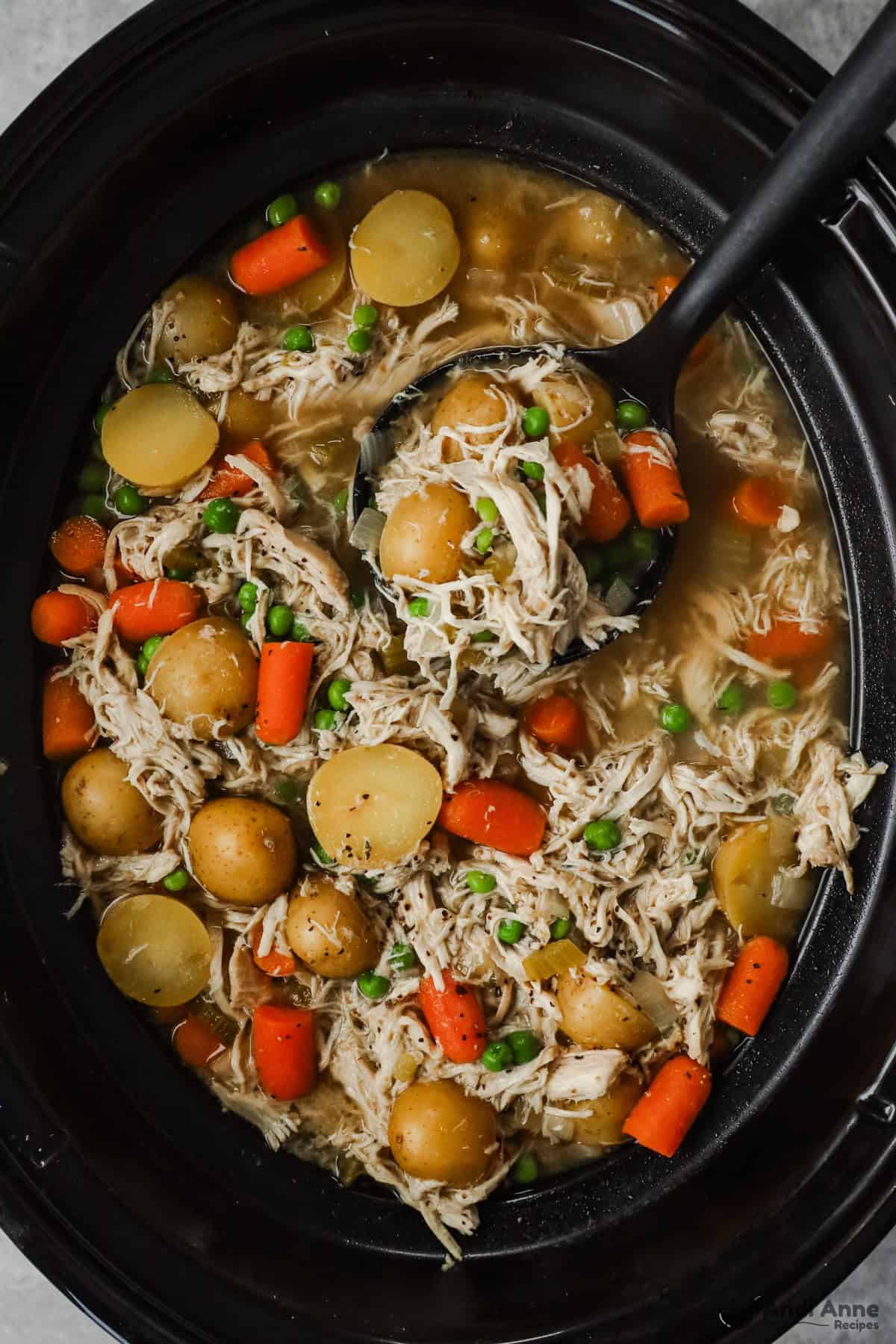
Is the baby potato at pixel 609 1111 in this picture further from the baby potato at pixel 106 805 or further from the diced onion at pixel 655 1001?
the baby potato at pixel 106 805

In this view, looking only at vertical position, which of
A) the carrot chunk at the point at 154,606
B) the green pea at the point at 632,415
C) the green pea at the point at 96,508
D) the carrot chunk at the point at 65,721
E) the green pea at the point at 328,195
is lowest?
the green pea at the point at 632,415

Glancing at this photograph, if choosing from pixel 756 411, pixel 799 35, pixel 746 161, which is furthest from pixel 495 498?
pixel 799 35

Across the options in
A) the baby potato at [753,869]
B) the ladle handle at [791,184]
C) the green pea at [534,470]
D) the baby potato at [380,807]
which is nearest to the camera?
the ladle handle at [791,184]

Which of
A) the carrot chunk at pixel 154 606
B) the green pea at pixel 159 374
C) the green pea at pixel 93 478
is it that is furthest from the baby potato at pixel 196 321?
the carrot chunk at pixel 154 606

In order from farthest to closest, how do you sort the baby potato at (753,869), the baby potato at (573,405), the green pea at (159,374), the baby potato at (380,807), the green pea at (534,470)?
the green pea at (159,374), the baby potato at (753,869), the baby potato at (380,807), the baby potato at (573,405), the green pea at (534,470)

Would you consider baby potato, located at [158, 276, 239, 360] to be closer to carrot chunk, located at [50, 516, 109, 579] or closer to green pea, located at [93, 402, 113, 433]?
green pea, located at [93, 402, 113, 433]

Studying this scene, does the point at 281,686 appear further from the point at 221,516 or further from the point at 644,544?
the point at 644,544

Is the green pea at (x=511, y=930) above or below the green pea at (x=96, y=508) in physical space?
below
